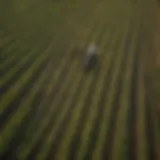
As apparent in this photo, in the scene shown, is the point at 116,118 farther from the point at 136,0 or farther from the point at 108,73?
the point at 136,0

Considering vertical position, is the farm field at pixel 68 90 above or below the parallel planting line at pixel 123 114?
above

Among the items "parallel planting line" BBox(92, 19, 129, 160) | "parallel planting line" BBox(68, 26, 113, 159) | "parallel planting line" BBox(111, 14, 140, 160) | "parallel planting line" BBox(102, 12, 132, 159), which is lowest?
"parallel planting line" BBox(111, 14, 140, 160)

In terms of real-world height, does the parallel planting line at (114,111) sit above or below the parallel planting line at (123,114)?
above

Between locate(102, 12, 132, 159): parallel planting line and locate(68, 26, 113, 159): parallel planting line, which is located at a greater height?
locate(68, 26, 113, 159): parallel planting line

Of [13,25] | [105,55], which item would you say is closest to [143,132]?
[105,55]

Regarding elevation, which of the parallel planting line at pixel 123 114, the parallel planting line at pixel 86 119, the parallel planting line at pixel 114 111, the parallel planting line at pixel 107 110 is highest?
the parallel planting line at pixel 86 119

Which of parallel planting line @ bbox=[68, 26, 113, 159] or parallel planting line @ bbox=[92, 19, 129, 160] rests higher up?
parallel planting line @ bbox=[68, 26, 113, 159]

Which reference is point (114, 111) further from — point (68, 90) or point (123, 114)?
point (68, 90)

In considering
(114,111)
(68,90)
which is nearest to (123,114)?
(114,111)

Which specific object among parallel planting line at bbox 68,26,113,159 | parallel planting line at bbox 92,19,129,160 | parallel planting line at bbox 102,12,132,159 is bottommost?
parallel planting line at bbox 102,12,132,159
